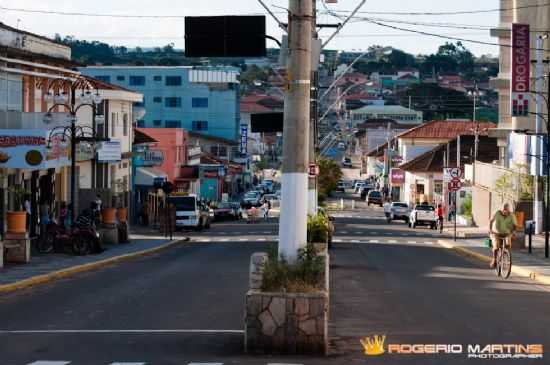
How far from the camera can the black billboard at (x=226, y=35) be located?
15.5 m

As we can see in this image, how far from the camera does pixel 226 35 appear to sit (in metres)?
15.6

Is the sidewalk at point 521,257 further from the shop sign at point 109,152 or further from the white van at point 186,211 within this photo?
the white van at point 186,211

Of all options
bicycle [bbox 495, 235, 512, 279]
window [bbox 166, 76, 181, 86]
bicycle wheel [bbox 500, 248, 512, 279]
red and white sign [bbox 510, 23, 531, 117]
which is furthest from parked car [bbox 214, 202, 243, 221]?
bicycle wheel [bbox 500, 248, 512, 279]

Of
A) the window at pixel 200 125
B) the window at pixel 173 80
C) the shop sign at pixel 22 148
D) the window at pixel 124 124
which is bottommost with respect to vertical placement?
the shop sign at pixel 22 148

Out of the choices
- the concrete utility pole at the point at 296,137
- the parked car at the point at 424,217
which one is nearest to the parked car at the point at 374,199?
the parked car at the point at 424,217

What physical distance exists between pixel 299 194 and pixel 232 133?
4766 inches

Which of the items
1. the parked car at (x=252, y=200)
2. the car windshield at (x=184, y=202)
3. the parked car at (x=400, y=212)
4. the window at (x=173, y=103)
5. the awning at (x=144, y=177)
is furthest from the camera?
the window at (x=173, y=103)

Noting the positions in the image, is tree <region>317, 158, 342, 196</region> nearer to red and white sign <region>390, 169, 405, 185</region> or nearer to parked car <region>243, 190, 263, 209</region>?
parked car <region>243, 190, 263, 209</region>

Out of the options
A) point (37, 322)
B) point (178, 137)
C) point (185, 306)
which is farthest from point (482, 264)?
point (178, 137)

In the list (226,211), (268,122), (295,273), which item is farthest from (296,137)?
(226,211)

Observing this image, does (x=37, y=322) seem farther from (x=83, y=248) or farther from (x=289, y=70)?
(x=83, y=248)

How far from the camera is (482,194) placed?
246 feet

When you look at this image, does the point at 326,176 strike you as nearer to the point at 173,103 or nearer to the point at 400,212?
the point at 400,212

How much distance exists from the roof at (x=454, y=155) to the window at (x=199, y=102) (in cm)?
3310
